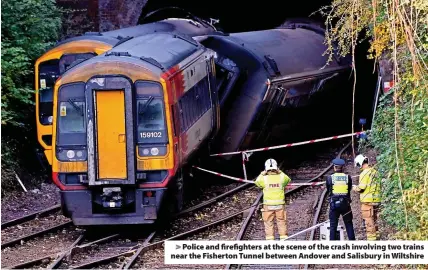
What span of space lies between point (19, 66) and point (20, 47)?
74 cm

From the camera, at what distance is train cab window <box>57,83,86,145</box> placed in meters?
13.6

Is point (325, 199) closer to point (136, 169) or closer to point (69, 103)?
point (136, 169)

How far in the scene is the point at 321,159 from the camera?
21719mm

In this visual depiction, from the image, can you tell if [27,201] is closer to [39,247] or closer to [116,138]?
[39,247]

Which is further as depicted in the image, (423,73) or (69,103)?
(69,103)

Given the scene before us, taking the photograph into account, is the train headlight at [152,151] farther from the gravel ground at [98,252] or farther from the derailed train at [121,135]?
the gravel ground at [98,252]

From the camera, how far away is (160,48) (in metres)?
15.3

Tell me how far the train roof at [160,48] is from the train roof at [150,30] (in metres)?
1.06

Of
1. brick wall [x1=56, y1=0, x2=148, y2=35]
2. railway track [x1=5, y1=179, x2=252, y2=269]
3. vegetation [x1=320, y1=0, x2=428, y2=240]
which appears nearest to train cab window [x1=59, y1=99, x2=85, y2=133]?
railway track [x1=5, y1=179, x2=252, y2=269]

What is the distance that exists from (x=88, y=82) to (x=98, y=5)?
440 inches

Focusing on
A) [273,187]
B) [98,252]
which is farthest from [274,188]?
[98,252]

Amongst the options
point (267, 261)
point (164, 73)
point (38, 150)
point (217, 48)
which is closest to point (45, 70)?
point (38, 150)

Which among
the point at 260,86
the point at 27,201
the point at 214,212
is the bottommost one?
the point at 27,201

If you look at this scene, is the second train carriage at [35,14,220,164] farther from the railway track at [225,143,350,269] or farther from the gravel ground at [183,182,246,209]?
the railway track at [225,143,350,269]
